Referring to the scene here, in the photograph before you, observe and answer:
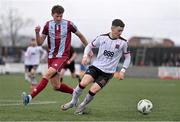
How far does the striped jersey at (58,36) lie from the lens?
40.3 feet

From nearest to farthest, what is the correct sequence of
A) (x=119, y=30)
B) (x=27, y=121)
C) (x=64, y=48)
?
(x=27, y=121)
(x=119, y=30)
(x=64, y=48)

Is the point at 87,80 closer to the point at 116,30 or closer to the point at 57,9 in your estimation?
the point at 116,30

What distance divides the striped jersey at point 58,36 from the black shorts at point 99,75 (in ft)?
3.86


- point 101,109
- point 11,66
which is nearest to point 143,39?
point 11,66

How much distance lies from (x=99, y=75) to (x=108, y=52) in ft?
1.77

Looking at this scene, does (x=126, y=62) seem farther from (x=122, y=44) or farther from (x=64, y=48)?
(x=64, y=48)

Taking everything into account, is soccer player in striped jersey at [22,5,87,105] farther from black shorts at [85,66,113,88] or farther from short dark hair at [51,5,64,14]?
black shorts at [85,66,113,88]

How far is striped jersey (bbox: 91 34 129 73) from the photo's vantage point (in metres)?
11.4

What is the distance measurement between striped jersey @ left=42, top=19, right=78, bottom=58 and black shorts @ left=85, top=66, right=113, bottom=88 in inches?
46.3

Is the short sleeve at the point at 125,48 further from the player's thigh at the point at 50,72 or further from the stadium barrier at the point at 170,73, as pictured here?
the stadium barrier at the point at 170,73

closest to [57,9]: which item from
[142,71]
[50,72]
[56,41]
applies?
[56,41]

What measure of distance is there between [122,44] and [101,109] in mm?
2009

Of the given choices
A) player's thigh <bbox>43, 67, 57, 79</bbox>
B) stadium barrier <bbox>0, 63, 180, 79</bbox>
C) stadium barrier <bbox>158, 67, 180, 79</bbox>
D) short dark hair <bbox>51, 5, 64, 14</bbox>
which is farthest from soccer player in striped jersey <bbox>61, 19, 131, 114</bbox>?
stadium barrier <bbox>158, 67, 180, 79</bbox>

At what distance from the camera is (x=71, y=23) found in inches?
489
